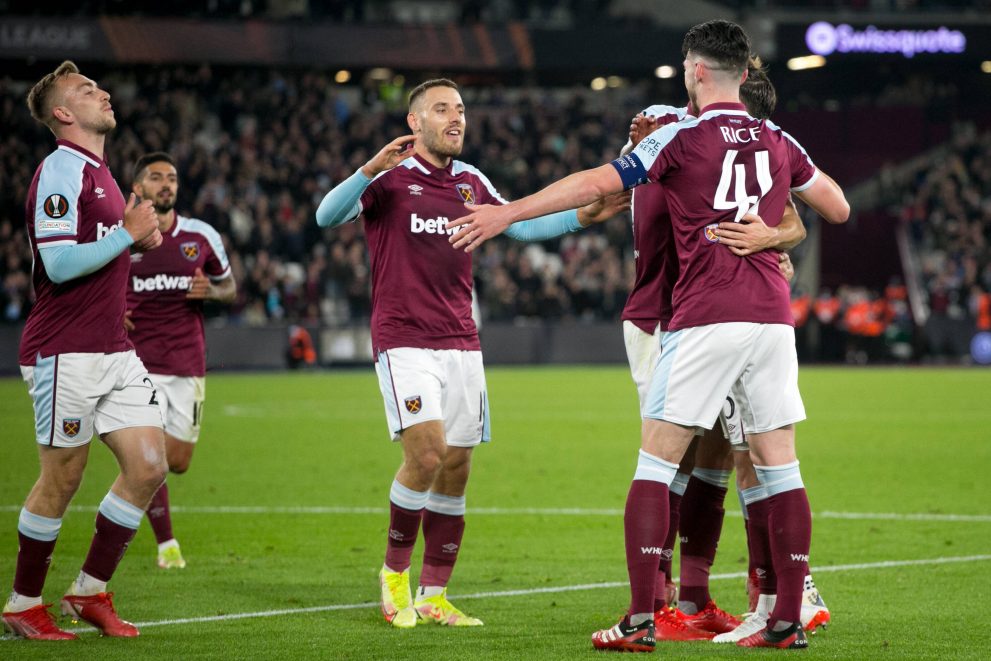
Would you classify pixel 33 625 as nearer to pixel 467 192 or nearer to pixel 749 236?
pixel 467 192

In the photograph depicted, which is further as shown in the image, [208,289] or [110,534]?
[208,289]

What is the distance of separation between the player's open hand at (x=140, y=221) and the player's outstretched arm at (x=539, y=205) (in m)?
1.53

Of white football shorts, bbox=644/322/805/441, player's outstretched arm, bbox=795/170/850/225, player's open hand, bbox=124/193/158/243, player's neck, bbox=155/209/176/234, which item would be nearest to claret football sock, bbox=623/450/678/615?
white football shorts, bbox=644/322/805/441

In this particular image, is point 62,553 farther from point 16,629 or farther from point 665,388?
point 665,388

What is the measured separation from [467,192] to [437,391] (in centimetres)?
106

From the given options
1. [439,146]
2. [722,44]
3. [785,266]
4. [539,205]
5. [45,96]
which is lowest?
[785,266]

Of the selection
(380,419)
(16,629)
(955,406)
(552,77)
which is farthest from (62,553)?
(552,77)

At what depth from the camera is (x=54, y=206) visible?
5.96 m

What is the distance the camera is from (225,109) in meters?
34.4

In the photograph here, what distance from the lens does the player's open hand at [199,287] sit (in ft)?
28.3

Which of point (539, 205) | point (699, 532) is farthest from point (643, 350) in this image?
point (539, 205)

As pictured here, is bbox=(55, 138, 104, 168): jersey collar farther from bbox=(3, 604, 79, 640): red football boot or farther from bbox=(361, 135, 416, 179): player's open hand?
bbox=(3, 604, 79, 640): red football boot

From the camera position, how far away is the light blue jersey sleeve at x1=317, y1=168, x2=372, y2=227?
646 cm

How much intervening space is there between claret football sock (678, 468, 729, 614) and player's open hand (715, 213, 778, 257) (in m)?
1.40
